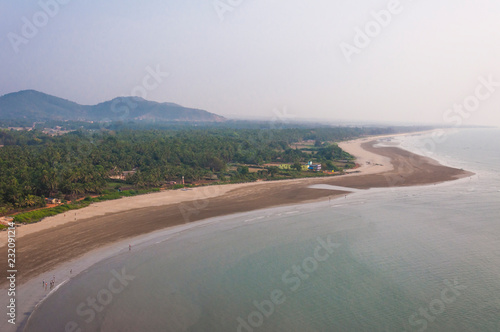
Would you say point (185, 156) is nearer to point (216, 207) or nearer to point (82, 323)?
point (216, 207)

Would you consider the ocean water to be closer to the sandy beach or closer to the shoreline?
the shoreline

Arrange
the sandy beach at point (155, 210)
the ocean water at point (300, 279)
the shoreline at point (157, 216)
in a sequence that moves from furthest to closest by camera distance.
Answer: the sandy beach at point (155, 210) → the shoreline at point (157, 216) → the ocean water at point (300, 279)

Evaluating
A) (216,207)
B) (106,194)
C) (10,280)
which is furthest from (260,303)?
(106,194)

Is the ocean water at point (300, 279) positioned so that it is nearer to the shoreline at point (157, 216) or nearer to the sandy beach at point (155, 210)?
the shoreline at point (157, 216)

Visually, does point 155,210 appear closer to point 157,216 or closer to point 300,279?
point 157,216

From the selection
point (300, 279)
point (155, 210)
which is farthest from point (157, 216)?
point (300, 279)

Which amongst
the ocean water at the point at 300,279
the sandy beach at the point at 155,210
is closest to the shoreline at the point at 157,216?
the sandy beach at the point at 155,210
